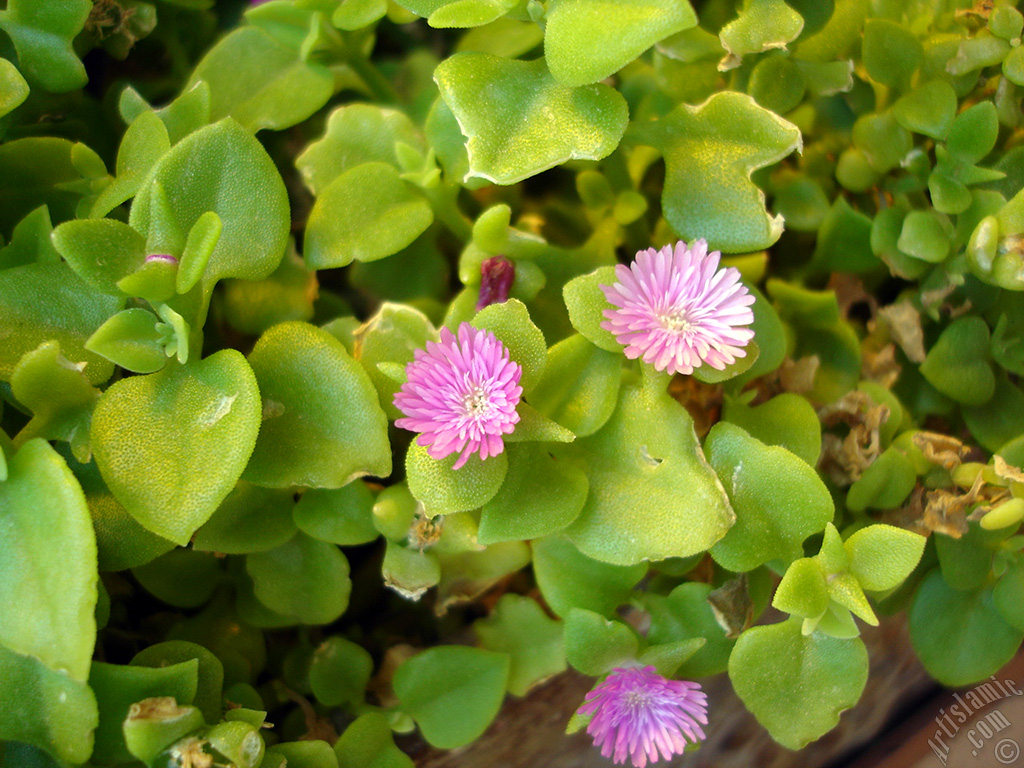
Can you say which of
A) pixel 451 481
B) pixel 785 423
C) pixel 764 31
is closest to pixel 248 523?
pixel 451 481

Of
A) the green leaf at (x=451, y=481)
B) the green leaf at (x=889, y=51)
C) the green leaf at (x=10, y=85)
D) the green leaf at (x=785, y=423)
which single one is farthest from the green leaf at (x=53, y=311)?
the green leaf at (x=889, y=51)

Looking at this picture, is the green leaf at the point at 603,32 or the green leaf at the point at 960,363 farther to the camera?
the green leaf at the point at 960,363

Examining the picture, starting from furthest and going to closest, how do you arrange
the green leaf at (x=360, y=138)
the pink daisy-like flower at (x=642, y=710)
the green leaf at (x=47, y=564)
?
the green leaf at (x=360, y=138), the pink daisy-like flower at (x=642, y=710), the green leaf at (x=47, y=564)

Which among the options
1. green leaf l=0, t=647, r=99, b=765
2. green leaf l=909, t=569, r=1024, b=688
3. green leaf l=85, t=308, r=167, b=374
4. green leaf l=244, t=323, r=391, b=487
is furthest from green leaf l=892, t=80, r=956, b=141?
green leaf l=0, t=647, r=99, b=765

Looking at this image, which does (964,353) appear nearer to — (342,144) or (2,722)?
(342,144)

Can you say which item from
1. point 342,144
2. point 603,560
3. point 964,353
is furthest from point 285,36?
point 964,353

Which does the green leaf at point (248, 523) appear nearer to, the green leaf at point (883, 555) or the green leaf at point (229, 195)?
the green leaf at point (229, 195)
